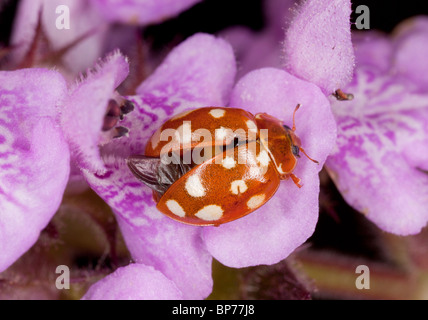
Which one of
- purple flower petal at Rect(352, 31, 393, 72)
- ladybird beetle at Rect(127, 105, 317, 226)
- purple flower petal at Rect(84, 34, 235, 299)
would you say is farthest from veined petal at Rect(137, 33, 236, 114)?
purple flower petal at Rect(352, 31, 393, 72)

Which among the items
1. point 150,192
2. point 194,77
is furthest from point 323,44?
point 150,192

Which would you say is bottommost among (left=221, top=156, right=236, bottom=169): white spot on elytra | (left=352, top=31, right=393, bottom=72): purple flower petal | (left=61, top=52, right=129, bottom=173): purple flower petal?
(left=352, top=31, right=393, bottom=72): purple flower petal

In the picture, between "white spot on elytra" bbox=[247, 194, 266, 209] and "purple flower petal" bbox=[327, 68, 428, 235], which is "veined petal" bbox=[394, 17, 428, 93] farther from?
"white spot on elytra" bbox=[247, 194, 266, 209]

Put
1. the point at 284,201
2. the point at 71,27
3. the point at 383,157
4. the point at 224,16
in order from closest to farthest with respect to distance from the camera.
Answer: the point at 284,201, the point at 383,157, the point at 71,27, the point at 224,16

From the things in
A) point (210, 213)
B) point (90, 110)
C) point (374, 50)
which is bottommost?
point (374, 50)

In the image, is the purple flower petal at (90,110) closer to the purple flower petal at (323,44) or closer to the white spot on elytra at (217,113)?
the white spot on elytra at (217,113)

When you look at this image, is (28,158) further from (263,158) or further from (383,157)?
(383,157)

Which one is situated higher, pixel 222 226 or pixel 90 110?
pixel 90 110

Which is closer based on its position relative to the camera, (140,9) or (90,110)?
(90,110)
